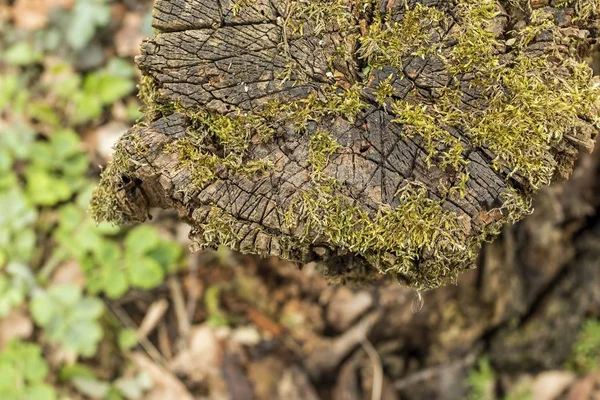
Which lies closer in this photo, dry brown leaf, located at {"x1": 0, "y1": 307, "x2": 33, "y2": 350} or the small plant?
the small plant

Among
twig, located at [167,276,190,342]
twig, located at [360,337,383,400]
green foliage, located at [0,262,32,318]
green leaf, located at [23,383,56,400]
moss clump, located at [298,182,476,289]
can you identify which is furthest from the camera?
twig, located at [167,276,190,342]

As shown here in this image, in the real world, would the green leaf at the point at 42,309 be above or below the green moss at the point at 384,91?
below

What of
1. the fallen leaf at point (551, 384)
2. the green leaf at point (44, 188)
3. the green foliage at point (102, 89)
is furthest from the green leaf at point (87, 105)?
the fallen leaf at point (551, 384)

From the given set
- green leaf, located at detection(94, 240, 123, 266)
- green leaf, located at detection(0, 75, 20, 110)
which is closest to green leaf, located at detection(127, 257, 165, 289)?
green leaf, located at detection(94, 240, 123, 266)

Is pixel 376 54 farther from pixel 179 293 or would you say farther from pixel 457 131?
pixel 179 293

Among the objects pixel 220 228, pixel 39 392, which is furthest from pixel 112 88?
pixel 220 228

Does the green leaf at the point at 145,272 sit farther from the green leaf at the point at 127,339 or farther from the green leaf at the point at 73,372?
the green leaf at the point at 73,372

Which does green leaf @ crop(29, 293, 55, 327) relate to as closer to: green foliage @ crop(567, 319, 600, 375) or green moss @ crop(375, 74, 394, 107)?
green moss @ crop(375, 74, 394, 107)
